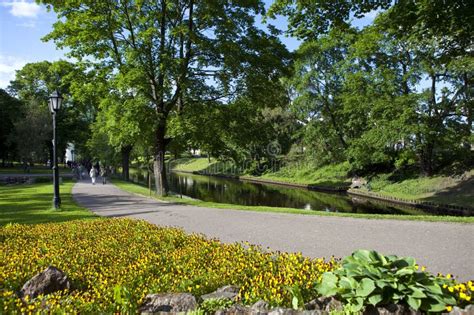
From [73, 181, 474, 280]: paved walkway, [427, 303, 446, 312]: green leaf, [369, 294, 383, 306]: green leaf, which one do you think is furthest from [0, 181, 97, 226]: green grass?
[427, 303, 446, 312]: green leaf

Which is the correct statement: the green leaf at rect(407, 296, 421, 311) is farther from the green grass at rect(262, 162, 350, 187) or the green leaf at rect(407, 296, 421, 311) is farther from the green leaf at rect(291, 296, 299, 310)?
the green grass at rect(262, 162, 350, 187)

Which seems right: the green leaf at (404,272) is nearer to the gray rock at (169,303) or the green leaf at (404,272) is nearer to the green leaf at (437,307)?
the green leaf at (437,307)

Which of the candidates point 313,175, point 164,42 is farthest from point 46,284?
point 313,175

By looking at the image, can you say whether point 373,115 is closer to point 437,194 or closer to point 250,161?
point 437,194

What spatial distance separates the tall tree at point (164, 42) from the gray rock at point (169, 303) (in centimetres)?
1307

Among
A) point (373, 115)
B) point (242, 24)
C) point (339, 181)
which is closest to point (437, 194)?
point (373, 115)

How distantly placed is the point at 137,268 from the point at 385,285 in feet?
12.6

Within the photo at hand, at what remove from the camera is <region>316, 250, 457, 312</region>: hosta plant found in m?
3.65

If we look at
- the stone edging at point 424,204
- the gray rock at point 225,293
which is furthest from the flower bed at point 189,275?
the stone edging at point 424,204

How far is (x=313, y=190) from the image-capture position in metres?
39.3

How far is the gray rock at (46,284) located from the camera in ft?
16.3

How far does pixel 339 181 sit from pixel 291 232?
3072cm

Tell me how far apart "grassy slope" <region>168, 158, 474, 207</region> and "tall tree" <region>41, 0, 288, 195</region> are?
1761cm

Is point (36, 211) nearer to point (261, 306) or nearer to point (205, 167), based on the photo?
point (261, 306)
